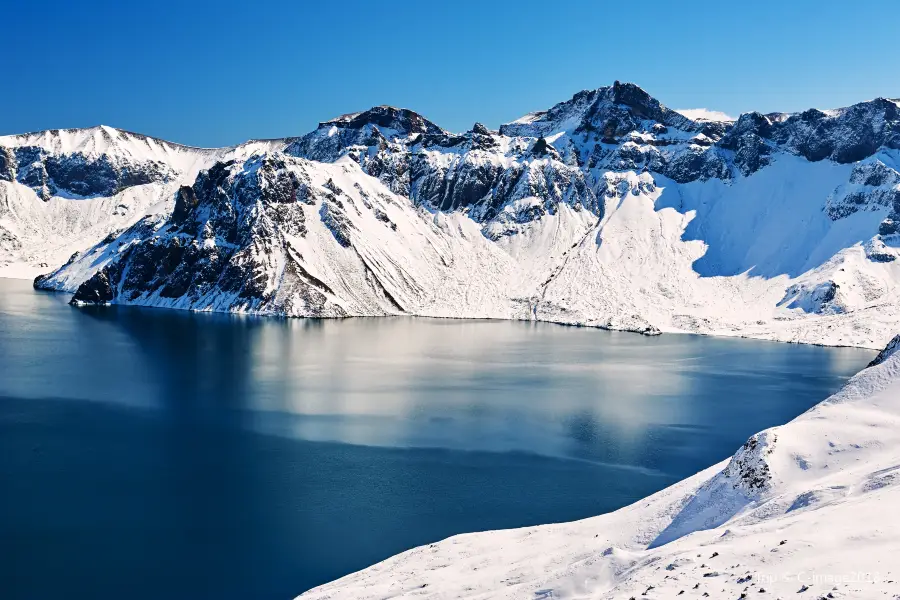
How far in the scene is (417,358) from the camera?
128 metres

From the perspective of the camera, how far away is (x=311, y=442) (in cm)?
7281

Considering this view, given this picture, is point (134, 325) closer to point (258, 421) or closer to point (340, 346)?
point (340, 346)

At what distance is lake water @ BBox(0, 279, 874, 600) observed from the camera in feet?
157

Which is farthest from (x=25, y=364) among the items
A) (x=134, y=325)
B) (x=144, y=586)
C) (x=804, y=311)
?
(x=804, y=311)

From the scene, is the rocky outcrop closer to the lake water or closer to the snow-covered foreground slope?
the snow-covered foreground slope

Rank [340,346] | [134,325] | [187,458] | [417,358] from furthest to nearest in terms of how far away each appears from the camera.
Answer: [134,325] < [340,346] < [417,358] < [187,458]

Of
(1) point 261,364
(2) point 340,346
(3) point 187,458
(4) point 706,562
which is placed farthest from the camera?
(2) point 340,346

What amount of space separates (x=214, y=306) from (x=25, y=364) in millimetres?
84805

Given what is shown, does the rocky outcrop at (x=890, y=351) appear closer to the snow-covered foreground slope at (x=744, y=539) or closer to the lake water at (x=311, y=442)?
the snow-covered foreground slope at (x=744, y=539)

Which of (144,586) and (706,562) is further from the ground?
(706,562)

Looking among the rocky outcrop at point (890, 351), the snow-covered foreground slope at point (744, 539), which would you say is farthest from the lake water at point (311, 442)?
the rocky outcrop at point (890, 351)

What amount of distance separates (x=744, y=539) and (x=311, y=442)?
5098 centimetres

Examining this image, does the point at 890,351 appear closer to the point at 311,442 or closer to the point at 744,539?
the point at 744,539

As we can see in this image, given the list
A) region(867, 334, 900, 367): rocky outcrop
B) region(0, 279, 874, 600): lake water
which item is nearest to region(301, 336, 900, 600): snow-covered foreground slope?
region(867, 334, 900, 367): rocky outcrop
